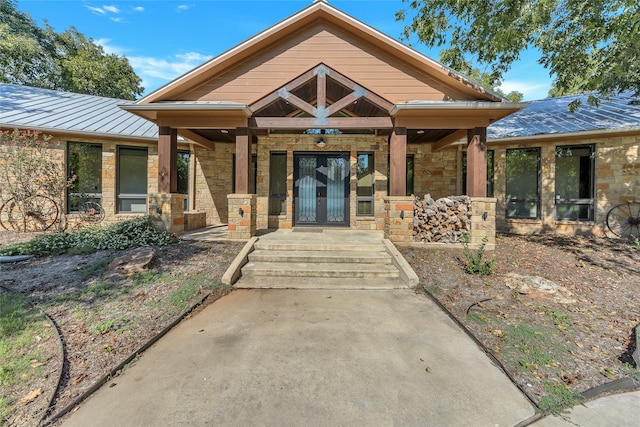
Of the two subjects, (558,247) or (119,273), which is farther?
(558,247)

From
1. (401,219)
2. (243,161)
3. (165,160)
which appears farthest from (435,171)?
(165,160)

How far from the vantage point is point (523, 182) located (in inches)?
361

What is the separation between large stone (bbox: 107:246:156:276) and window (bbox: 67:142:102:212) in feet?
18.1

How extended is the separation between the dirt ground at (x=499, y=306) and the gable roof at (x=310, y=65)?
3.64m

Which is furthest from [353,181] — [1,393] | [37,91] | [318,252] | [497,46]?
[37,91]

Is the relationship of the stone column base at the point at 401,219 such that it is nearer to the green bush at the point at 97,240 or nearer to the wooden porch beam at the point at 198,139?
the green bush at the point at 97,240

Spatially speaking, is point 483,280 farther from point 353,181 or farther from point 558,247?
point 353,181

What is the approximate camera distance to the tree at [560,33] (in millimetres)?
4688

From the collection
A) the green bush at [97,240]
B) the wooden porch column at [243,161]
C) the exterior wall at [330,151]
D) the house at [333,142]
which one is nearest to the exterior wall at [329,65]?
the house at [333,142]

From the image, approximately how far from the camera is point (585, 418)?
202cm

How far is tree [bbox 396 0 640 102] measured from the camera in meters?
4.69

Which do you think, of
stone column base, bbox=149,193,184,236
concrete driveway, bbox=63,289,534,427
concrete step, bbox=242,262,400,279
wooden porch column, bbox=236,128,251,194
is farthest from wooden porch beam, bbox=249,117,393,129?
concrete driveway, bbox=63,289,534,427

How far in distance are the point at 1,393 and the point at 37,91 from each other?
13.8 meters

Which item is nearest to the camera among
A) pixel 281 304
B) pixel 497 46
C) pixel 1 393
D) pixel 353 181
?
pixel 1 393
